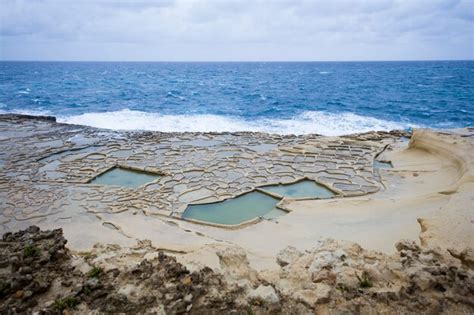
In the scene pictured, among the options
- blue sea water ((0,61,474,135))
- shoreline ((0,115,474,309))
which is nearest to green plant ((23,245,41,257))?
shoreline ((0,115,474,309))

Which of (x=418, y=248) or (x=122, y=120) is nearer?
(x=418, y=248)

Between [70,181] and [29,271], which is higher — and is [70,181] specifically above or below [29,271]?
below

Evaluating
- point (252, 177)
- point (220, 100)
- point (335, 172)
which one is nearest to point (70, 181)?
point (252, 177)

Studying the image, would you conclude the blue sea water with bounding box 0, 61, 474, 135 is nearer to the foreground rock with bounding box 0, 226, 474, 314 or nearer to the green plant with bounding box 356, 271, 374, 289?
the foreground rock with bounding box 0, 226, 474, 314

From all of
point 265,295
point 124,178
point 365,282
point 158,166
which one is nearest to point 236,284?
point 265,295

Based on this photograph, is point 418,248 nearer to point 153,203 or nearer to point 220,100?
point 153,203

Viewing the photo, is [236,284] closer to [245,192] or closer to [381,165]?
[245,192]
